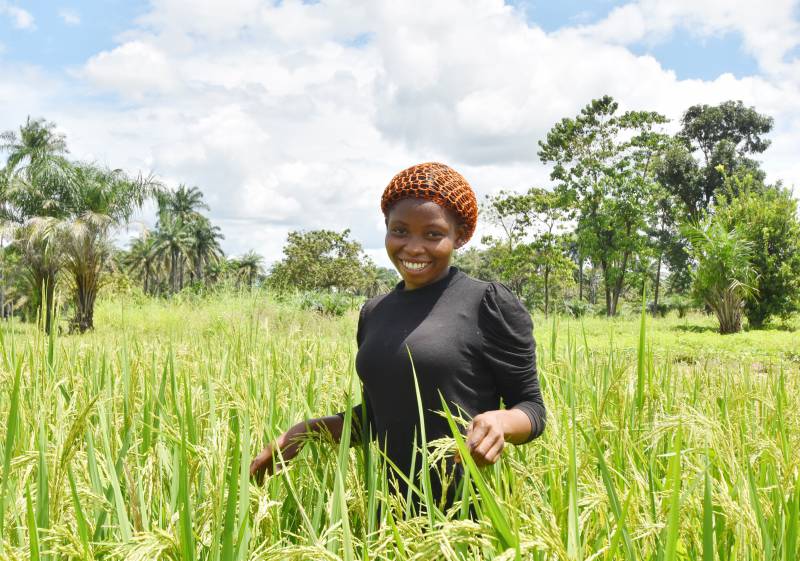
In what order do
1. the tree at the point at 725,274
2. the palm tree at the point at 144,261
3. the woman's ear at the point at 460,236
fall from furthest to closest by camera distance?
1. the palm tree at the point at 144,261
2. the tree at the point at 725,274
3. the woman's ear at the point at 460,236

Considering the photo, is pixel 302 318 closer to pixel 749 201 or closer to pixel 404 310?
pixel 404 310

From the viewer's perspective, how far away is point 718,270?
587 inches

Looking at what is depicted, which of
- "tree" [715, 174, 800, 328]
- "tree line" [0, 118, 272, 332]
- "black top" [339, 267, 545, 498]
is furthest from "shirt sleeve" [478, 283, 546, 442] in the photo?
"tree" [715, 174, 800, 328]

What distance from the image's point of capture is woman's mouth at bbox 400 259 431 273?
1526 mm

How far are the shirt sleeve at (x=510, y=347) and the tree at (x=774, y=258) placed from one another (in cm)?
1623

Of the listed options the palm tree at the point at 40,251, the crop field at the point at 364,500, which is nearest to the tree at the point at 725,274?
the crop field at the point at 364,500

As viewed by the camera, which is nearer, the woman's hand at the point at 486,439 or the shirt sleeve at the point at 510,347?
the woman's hand at the point at 486,439

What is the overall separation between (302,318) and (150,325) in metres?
3.12

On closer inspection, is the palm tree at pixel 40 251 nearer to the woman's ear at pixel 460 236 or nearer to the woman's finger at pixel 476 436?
the woman's ear at pixel 460 236

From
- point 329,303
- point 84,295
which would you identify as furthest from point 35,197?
point 329,303

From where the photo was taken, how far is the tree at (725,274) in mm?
14586

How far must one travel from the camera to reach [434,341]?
4.71 feet

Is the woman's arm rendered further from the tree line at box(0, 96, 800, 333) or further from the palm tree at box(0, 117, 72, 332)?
the palm tree at box(0, 117, 72, 332)

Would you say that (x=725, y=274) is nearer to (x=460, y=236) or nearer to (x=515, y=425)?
(x=460, y=236)
